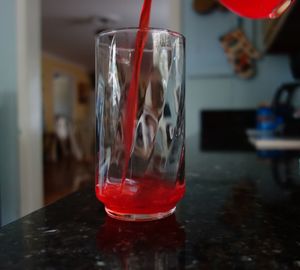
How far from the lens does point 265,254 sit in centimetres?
27

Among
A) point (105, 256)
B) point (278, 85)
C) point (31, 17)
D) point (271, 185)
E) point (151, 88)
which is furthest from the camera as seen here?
point (278, 85)

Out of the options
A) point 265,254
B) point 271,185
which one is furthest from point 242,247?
point 271,185

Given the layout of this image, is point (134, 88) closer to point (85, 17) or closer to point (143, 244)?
point (143, 244)

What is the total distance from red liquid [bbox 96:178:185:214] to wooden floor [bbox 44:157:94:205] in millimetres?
2374

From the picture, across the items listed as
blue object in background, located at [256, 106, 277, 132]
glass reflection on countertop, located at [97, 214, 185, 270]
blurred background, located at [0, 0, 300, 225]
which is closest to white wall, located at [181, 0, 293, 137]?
blurred background, located at [0, 0, 300, 225]

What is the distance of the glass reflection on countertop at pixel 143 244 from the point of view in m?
0.25

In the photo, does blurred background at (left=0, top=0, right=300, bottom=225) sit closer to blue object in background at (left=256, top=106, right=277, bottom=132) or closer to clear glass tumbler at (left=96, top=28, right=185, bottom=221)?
blue object in background at (left=256, top=106, right=277, bottom=132)

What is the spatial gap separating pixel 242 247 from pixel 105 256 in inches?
4.6

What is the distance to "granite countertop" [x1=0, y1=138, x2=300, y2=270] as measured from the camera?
0.26 m

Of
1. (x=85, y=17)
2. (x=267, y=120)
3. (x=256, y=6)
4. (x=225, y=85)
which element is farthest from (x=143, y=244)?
(x=85, y=17)

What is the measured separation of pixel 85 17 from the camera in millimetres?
3971

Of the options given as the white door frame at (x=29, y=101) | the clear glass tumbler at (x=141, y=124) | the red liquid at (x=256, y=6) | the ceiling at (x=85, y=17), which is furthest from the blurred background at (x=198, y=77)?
the ceiling at (x=85, y=17)

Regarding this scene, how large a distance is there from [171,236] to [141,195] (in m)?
0.07

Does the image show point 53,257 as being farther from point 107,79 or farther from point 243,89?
point 243,89
